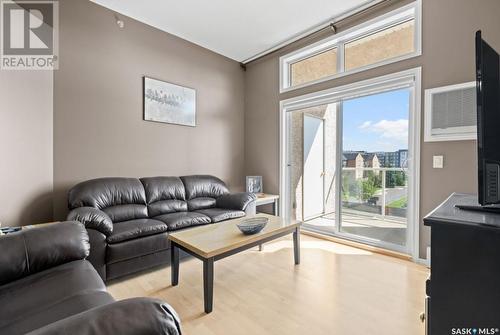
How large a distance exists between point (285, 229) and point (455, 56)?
2424mm

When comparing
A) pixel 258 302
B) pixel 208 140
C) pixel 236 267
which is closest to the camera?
pixel 258 302

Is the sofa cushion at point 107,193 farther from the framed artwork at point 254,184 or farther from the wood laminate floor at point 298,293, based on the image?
the framed artwork at point 254,184

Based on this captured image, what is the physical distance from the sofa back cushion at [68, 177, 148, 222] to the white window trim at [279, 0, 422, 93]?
2767 millimetres

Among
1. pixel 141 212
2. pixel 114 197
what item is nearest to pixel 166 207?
pixel 141 212

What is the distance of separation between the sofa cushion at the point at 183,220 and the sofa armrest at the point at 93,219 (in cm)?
57

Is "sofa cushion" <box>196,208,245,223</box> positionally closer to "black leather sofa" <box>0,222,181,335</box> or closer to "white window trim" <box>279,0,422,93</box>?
"black leather sofa" <box>0,222,181,335</box>

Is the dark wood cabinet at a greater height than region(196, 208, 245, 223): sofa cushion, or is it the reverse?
the dark wood cabinet

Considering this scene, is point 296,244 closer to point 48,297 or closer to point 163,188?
point 163,188

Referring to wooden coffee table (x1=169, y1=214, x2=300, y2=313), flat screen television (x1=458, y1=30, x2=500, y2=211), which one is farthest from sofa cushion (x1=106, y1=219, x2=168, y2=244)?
flat screen television (x1=458, y1=30, x2=500, y2=211)

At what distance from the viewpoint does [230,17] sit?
3070 millimetres

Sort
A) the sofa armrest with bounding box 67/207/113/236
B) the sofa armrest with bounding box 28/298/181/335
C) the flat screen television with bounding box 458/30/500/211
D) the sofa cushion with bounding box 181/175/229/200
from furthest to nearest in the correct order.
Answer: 1. the sofa cushion with bounding box 181/175/229/200
2. the sofa armrest with bounding box 67/207/113/236
3. the flat screen television with bounding box 458/30/500/211
4. the sofa armrest with bounding box 28/298/181/335

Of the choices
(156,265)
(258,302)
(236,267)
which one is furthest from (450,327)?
(156,265)

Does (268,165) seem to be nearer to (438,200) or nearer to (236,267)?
(236,267)

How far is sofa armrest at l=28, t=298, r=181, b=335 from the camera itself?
2.03ft
